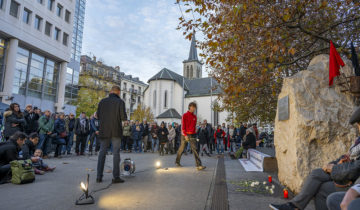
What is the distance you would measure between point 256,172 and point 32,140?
286 inches

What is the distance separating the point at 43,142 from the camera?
10.1 m

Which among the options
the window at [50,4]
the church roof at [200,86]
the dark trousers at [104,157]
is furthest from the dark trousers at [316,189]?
the church roof at [200,86]

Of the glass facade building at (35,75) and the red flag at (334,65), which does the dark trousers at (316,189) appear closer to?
the red flag at (334,65)

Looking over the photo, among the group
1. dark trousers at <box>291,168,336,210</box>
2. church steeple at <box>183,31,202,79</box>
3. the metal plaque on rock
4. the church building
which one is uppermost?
church steeple at <box>183,31,202,79</box>

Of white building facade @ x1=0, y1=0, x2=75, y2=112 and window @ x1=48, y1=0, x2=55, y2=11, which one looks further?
window @ x1=48, y1=0, x2=55, y2=11

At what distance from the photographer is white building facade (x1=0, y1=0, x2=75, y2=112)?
20.6 meters

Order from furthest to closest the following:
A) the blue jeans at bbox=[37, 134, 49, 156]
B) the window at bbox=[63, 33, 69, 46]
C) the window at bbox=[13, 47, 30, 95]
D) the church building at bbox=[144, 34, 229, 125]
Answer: the church building at bbox=[144, 34, 229, 125], the window at bbox=[63, 33, 69, 46], the window at bbox=[13, 47, 30, 95], the blue jeans at bbox=[37, 134, 49, 156]

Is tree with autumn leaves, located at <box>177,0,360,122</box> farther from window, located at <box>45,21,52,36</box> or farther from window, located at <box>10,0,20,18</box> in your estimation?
window, located at <box>45,21,52,36</box>

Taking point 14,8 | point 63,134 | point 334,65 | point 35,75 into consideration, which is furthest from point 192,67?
point 334,65

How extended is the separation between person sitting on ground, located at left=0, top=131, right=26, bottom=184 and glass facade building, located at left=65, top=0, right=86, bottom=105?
3012cm

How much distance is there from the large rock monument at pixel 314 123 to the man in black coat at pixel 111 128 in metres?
3.82

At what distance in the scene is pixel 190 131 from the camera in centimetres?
799

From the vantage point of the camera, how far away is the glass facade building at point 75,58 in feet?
110

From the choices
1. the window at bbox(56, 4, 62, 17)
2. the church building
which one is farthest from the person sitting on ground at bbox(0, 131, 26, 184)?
the church building
